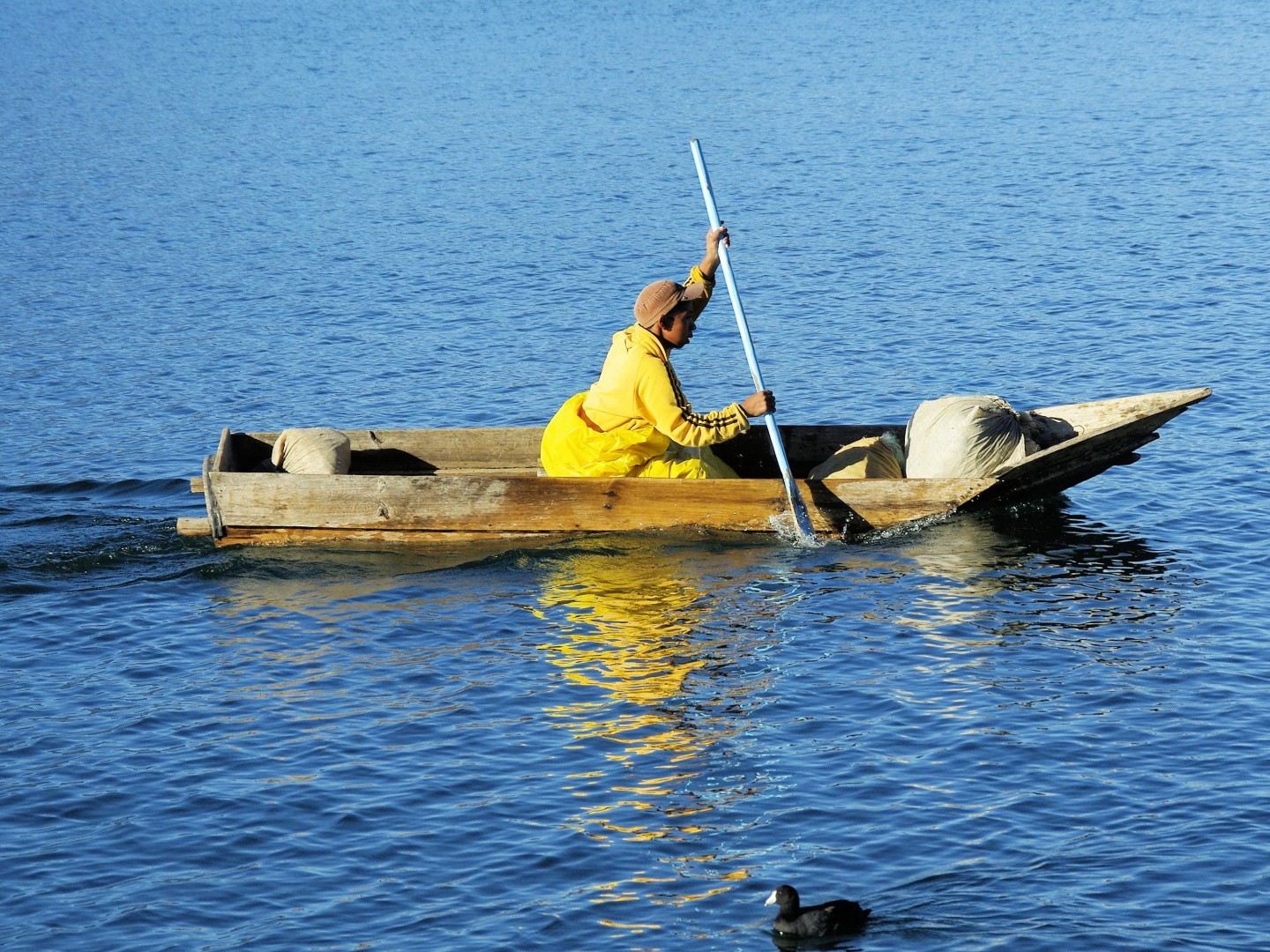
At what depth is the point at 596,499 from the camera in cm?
1117

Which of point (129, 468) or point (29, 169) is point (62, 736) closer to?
point (129, 468)

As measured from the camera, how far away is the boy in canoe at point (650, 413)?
35.9 feet

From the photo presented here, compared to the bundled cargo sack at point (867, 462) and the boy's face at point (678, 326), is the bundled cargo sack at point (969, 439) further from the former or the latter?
the boy's face at point (678, 326)

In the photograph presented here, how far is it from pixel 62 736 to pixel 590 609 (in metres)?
3.32

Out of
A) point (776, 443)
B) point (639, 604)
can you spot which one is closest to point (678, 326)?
point (776, 443)

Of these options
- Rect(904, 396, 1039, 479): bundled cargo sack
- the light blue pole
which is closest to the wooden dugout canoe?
the light blue pole

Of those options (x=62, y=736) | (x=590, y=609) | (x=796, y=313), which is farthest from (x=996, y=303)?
(x=62, y=736)

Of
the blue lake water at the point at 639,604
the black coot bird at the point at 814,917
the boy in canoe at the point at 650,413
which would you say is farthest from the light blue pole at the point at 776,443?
the black coot bird at the point at 814,917

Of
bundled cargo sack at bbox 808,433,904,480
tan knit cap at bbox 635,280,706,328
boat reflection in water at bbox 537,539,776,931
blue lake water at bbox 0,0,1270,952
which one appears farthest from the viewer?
bundled cargo sack at bbox 808,433,904,480

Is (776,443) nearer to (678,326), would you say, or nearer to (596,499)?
(678,326)

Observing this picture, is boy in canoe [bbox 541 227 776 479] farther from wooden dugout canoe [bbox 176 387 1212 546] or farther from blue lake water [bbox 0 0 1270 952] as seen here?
blue lake water [bbox 0 0 1270 952]

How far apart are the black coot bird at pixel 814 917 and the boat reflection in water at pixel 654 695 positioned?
576 millimetres

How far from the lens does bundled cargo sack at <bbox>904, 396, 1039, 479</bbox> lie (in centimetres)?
1112

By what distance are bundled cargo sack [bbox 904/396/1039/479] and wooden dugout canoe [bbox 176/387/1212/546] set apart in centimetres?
19
